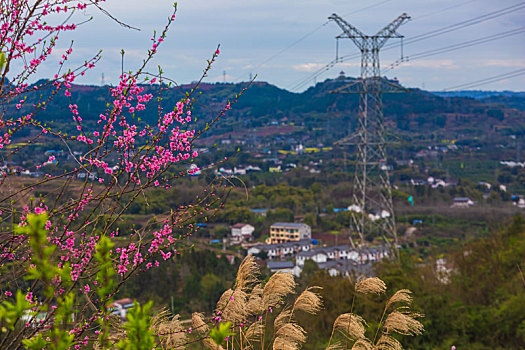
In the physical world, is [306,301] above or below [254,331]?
above

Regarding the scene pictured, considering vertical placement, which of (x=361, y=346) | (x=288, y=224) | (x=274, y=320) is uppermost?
(x=274, y=320)

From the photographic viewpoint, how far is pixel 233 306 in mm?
2488

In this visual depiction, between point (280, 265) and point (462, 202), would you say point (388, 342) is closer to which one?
point (280, 265)

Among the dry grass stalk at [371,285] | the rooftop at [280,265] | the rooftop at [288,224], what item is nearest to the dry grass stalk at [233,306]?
the dry grass stalk at [371,285]

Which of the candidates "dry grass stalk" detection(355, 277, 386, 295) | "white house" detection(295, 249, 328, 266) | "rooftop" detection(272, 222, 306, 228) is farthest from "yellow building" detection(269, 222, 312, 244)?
"dry grass stalk" detection(355, 277, 386, 295)

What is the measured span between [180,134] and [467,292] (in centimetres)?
979

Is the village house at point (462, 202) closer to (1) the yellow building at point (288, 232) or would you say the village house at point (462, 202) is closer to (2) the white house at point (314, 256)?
(1) the yellow building at point (288, 232)

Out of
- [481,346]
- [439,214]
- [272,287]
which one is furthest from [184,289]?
[439,214]

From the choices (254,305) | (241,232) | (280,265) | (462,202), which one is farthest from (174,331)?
(462,202)

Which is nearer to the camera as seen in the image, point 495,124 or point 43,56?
point 43,56

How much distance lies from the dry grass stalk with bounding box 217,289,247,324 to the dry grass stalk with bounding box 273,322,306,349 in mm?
191

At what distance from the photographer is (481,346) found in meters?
7.44

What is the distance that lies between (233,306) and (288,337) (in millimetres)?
300

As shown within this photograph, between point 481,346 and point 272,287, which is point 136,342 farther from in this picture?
point 481,346
